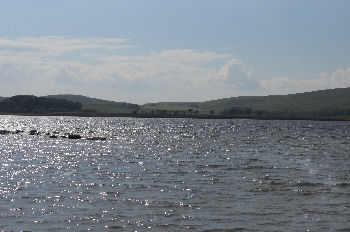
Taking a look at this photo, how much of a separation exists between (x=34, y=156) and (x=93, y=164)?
34.7ft

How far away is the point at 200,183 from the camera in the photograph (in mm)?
34969

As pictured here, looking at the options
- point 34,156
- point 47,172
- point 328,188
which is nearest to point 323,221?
point 328,188

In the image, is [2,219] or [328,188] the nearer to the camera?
[2,219]

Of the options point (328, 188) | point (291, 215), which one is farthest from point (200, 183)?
point (291, 215)

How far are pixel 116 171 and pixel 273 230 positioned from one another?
21498 mm

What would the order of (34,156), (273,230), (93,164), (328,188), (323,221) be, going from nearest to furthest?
(273,230) → (323,221) → (328,188) → (93,164) → (34,156)

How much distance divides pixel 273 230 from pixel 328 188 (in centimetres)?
1303

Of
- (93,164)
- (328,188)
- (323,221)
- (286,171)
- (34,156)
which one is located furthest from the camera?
(34,156)

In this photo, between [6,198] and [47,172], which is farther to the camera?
[47,172]

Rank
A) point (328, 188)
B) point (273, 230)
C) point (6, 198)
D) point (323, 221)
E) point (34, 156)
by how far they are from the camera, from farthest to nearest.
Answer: point (34, 156)
point (328, 188)
point (6, 198)
point (323, 221)
point (273, 230)

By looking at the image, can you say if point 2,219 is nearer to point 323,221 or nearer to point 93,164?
point 323,221

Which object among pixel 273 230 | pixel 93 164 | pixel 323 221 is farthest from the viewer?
pixel 93 164

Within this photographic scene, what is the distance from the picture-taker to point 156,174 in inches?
1556

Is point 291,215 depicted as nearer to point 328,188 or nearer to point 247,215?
point 247,215
